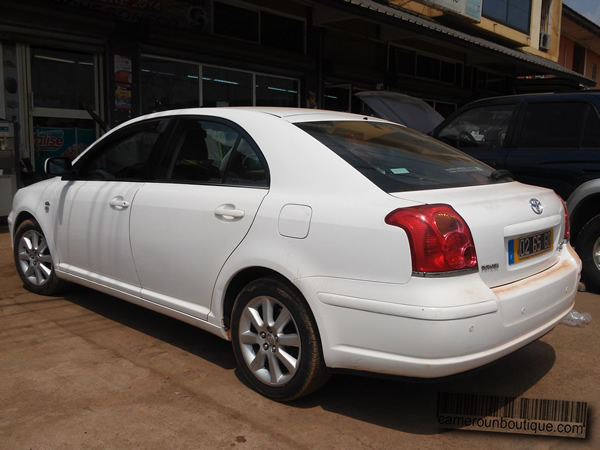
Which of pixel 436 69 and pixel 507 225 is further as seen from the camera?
→ pixel 436 69

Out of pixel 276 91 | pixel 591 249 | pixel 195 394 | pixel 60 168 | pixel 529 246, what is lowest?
pixel 195 394

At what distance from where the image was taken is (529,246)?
3.00 metres

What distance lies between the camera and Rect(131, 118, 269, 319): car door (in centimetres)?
323

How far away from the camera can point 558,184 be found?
5.46 meters

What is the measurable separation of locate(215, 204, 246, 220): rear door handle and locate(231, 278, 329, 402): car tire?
0.37 metres

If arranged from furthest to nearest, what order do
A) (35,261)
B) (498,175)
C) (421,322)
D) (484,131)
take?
(484,131) → (35,261) → (498,175) → (421,322)

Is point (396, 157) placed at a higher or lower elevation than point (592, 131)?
lower

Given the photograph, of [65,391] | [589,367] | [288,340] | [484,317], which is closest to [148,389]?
[65,391]

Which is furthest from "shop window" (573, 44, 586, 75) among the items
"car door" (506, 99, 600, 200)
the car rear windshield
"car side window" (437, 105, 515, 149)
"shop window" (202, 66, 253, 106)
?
the car rear windshield

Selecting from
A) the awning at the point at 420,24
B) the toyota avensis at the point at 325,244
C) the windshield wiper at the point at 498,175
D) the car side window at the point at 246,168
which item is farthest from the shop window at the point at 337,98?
the car side window at the point at 246,168

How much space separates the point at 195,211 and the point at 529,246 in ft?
6.06

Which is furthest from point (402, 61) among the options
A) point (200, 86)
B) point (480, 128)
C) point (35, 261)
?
point (35, 261)

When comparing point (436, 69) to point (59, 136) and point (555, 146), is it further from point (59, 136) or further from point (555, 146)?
point (555, 146)

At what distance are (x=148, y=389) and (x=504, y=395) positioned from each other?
1.99 m
